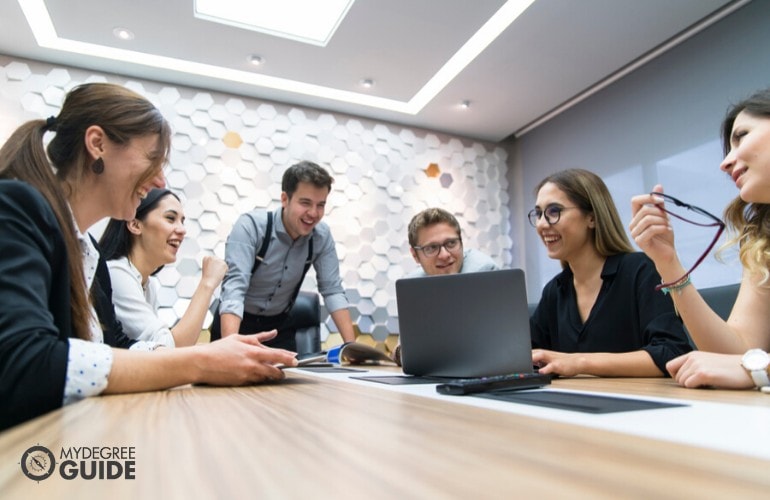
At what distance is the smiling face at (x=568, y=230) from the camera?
1593 millimetres

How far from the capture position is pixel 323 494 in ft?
0.72

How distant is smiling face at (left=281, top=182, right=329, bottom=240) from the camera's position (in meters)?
2.46

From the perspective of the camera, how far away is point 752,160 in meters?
1.19

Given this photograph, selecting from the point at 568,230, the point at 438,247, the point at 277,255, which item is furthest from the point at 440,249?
the point at 277,255

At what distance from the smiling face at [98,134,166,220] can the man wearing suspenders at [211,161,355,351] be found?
1.24 meters

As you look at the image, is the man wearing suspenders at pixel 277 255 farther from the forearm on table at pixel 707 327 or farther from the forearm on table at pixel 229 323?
the forearm on table at pixel 707 327

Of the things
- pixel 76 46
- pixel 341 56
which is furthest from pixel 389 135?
pixel 76 46

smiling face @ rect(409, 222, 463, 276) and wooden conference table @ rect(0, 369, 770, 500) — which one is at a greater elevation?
smiling face @ rect(409, 222, 463, 276)

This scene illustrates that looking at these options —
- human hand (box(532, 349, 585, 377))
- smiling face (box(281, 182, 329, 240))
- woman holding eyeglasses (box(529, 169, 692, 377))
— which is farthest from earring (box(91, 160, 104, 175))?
smiling face (box(281, 182, 329, 240))

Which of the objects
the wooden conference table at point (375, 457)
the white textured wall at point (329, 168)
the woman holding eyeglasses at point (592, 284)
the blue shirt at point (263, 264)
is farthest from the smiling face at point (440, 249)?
the wooden conference table at point (375, 457)

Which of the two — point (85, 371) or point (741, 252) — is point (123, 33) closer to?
point (85, 371)

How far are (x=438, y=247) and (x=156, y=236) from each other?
1151mm

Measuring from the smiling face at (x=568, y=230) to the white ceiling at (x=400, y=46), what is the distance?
149cm

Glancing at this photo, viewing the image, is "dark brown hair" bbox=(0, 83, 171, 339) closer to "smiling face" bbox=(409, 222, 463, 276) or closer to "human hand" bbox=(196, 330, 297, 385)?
"human hand" bbox=(196, 330, 297, 385)
